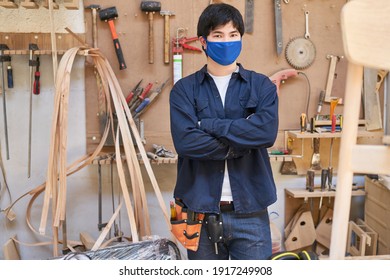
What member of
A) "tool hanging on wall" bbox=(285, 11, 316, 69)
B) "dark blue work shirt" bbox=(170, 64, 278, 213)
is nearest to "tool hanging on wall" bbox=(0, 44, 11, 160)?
"dark blue work shirt" bbox=(170, 64, 278, 213)

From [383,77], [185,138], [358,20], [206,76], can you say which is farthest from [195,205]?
[383,77]

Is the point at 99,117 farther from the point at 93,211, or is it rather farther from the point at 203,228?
the point at 203,228

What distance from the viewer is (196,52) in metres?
2.53

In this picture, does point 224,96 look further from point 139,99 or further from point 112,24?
point 112,24

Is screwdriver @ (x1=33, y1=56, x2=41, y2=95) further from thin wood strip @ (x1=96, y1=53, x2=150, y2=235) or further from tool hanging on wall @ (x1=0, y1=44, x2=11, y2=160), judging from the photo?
thin wood strip @ (x1=96, y1=53, x2=150, y2=235)

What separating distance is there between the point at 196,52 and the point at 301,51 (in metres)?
0.67

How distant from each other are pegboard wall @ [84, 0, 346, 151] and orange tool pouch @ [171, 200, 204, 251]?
43.7 inches

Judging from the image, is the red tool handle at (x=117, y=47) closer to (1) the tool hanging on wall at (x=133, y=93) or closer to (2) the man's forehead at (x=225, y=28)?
(1) the tool hanging on wall at (x=133, y=93)

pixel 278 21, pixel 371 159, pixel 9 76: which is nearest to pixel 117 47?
pixel 9 76

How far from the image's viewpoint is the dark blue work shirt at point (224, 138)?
1.40 meters

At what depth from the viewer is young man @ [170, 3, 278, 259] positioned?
4.63ft

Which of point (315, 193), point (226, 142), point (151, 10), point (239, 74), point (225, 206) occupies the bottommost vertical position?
point (315, 193)

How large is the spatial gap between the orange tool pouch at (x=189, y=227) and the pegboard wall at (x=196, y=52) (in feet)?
3.64

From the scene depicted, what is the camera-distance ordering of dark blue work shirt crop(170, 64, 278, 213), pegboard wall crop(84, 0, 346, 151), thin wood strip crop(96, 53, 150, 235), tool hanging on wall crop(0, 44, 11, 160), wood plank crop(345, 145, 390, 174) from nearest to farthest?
wood plank crop(345, 145, 390, 174)
dark blue work shirt crop(170, 64, 278, 213)
thin wood strip crop(96, 53, 150, 235)
tool hanging on wall crop(0, 44, 11, 160)
pegboard wall crop(84, 0, 346, 151)
